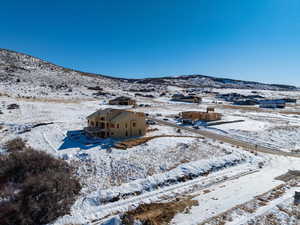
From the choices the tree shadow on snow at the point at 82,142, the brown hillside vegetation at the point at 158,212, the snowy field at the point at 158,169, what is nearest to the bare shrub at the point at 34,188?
the snowy field at the point at 158,169

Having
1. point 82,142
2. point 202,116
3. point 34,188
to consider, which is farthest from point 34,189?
point 202,116

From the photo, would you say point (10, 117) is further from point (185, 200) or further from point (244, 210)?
point (244, 210)

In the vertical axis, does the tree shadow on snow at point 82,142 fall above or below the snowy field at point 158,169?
above

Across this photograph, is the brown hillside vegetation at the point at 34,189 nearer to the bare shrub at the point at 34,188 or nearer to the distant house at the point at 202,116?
the bare shrub at the point at 34,188

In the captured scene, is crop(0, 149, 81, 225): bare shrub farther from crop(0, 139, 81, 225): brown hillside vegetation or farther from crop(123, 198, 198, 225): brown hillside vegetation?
crop(123, 198, 198, 225): brown hillside vegetation

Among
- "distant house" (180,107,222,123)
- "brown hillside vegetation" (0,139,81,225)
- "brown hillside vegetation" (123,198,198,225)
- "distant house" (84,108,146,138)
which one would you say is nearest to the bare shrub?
"brown hillside vegetation" (0,139,81,225)

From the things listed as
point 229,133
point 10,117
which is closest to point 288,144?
point 229,133

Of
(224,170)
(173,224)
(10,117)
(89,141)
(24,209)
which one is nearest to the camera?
(173,224)
